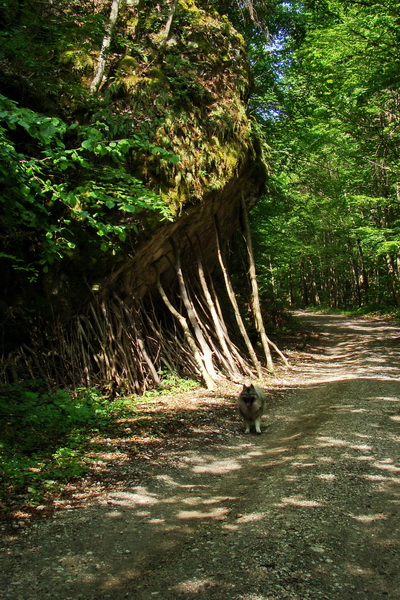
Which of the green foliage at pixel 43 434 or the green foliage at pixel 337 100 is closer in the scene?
the green foliage at pixel 43 434

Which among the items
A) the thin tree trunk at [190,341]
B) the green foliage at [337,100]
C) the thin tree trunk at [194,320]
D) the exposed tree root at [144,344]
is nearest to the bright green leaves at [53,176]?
the exposed tree root at [144,344]

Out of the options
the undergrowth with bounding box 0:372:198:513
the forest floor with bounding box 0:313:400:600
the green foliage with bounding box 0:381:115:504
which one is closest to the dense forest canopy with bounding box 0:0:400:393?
the undergrowth with bounding box 0:372:198:513

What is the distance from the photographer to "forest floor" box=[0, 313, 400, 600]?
8.89 feet

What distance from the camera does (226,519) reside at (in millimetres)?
3588

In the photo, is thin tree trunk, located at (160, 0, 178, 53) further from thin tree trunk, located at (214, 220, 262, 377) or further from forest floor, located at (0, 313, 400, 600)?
forest floor, located at (0, 313, 400, 600)

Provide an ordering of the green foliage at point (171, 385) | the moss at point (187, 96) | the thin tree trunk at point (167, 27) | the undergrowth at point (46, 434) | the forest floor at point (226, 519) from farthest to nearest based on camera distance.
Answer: the thin tree trunk at point (167, 27) < the moss at point (187, 96) < the green foliage at point (171, 385) < the undergrowth at point (46, 434) < the forest floor at point (226, 519)

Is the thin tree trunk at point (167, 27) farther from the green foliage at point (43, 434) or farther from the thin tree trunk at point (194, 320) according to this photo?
the green foliage at point (43, 434)

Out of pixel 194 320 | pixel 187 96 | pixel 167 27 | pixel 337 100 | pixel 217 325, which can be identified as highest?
pixel 337 100

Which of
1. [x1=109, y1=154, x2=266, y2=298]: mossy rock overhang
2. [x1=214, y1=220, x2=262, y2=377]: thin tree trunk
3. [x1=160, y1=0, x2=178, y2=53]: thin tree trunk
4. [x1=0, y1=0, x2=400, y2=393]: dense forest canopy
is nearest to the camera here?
[x1=0, y1=0, x2=400, y2=393]: dense forest canopy

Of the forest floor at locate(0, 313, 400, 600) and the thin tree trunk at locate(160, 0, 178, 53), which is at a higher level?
the thin tree trunk at locate(160, 0, 178, 53)

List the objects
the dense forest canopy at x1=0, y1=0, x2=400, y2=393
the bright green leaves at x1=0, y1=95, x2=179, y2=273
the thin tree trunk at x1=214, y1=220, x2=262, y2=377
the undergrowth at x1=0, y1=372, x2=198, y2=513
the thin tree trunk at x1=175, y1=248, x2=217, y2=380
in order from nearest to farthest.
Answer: the bright green leaves at x1=0, y1=95, x2=179, y2=273 → the undergrowth at x1=0, y1=372, x2=198, y2=513 → the dense forest canopy at x1=0, y1=0, x2=400, y2=393 → the thin tree trunk at x1=175, y1=248, x2=217, y2=380 → the thin tree trunk at x1=214, y1=220, x2=262, y2=377

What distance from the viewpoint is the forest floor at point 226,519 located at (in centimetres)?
271

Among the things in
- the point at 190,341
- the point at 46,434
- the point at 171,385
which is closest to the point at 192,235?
the point at 190,341

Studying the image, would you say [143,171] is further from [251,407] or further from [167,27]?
[251,407]
